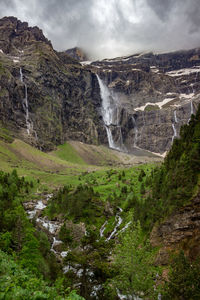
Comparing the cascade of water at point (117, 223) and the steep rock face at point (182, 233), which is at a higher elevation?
the steep rock face at point (182, 233)

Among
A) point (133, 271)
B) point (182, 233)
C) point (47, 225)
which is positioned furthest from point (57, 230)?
point (133, 271)

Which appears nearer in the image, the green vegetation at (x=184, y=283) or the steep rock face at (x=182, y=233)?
the green vegetation at (x=184, y=283)

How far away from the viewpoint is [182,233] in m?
32.4

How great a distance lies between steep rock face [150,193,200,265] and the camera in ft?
101

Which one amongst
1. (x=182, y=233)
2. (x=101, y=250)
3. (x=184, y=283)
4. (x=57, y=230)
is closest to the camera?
(x=184, y=283)

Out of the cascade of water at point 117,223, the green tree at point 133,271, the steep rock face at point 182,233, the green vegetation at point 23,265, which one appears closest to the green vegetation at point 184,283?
the green tree at point 133,271

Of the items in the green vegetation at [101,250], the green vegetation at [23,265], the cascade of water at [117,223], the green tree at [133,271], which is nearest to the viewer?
the green vegetation at [23,265]

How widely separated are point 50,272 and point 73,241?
16.4 meters

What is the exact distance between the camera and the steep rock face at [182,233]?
101 feet

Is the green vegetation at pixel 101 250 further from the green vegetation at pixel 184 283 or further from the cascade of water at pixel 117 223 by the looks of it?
the cascade of water at pixel 117 223

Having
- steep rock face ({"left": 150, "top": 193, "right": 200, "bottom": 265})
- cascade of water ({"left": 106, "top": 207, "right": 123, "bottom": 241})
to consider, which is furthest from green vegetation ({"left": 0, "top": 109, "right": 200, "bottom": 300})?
steep rock face ({"left": 150, "top": 193, "right": 200, "bottom": 265})

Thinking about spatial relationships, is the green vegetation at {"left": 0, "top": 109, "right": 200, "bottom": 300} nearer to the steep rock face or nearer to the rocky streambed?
the steep rock face

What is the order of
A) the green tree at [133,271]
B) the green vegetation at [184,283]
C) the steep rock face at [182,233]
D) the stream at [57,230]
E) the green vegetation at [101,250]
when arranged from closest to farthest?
the green vegetation at [101,250], the green vegetation at [184,283], the green tree at [133,271], the stream at [57,230], the steep rock face at [182,233]

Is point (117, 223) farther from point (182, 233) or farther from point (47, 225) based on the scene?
point (182, 233)
